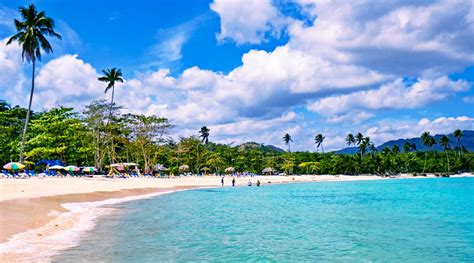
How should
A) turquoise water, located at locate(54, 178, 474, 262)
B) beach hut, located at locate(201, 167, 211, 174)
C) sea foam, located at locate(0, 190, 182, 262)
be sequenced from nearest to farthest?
sea foam, located at locate(0, 190, 182, 262)
turquoise water, located at locate(54, 178, 474, 262)
beach hut, located at locate(201, 167, 211, 174)

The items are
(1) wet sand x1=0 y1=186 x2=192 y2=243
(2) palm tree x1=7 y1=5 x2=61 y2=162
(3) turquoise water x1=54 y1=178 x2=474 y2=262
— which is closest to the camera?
(3) turquoise water x1=54 y1=178 x2=474 y2=262

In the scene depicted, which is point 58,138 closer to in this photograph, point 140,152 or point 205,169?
point 140,152

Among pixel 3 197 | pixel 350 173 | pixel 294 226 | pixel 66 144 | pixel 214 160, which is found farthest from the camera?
pixel 350 173

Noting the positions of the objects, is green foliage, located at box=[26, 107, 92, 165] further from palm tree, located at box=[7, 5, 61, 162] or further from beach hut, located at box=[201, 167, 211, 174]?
beach hut, located at box=[201, 167, 211, 174]

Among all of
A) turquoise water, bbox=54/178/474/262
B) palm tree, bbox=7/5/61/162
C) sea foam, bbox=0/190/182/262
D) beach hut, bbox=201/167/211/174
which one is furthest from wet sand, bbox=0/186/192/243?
beach hut, bbox=201/167/211/174

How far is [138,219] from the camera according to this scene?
20234 millimetres

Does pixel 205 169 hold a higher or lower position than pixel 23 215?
higher

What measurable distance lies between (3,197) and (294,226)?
1670cm

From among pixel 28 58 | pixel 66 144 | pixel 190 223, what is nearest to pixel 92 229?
pixel 190 223

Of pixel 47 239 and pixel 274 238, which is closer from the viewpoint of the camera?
pixel 47 239

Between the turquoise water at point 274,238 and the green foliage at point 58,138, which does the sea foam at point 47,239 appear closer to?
the turquoise water at point 274,238

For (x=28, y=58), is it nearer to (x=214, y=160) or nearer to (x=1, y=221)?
(x=1, y=221)

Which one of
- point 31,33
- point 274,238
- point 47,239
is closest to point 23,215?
point 47,239

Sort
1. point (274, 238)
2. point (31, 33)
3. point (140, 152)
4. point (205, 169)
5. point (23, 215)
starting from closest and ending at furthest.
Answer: point (274, 238), point (23, 215), point (31, 33), point (140, 152), point (205, 169)
